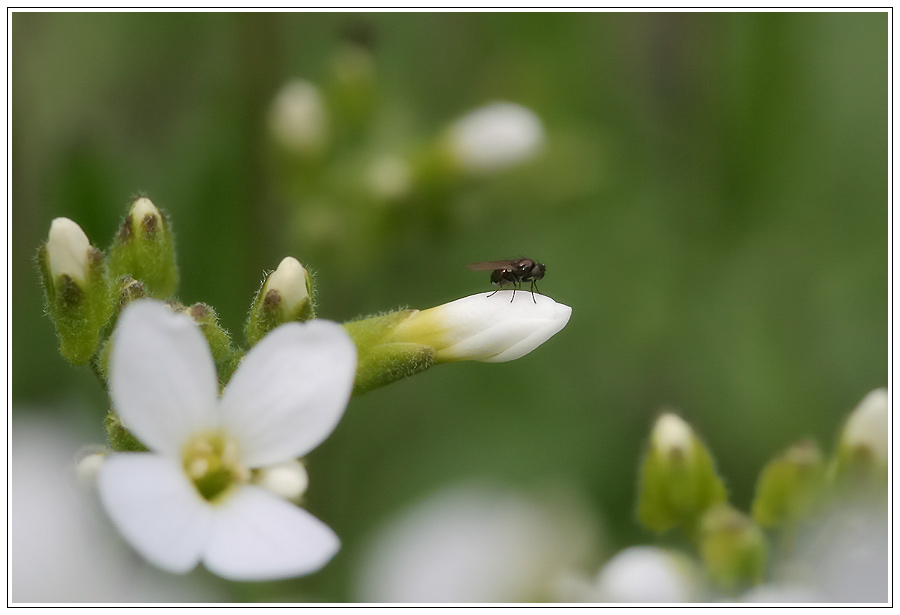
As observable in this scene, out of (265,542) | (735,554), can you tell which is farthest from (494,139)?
(265,542)

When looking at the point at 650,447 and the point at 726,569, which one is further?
the point at 650,447

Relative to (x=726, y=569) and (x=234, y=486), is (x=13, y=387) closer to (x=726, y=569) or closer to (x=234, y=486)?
(x=234, y=486)

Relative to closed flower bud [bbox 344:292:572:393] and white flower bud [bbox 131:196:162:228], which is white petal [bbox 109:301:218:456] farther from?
white flower bud [bbox 131:196:162:228]

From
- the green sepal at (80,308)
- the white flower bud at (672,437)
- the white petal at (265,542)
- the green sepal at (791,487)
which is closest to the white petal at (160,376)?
the white petal at (265,542)

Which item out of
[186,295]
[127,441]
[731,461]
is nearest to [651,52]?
[731,461]

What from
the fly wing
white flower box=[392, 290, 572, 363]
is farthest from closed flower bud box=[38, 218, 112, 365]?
the fly wing

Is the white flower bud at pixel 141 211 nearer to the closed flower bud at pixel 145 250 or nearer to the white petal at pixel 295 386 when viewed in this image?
the closed flower bud at pixel 145 250

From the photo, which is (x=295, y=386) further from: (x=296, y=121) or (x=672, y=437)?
(x=296, y=121)
